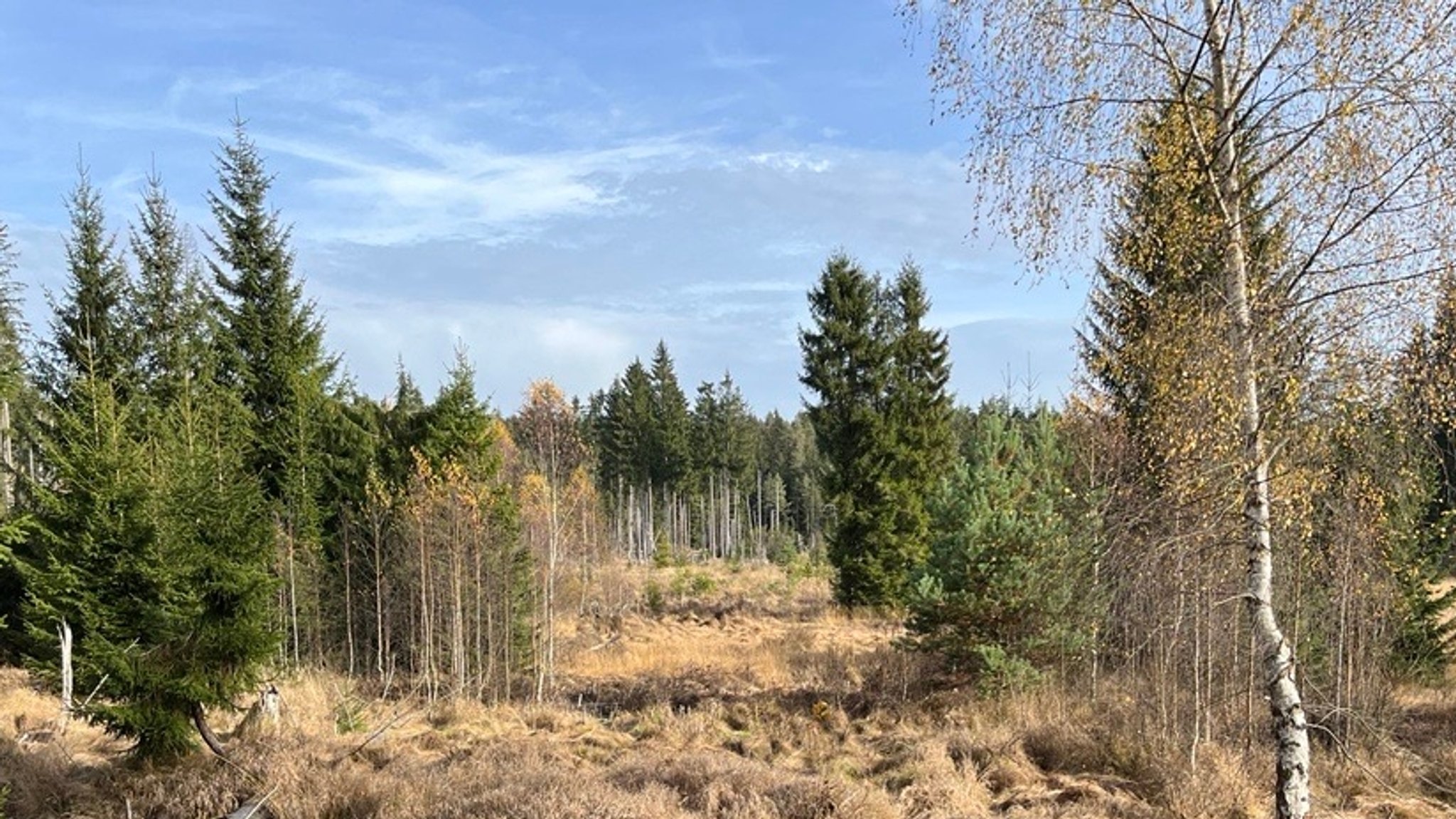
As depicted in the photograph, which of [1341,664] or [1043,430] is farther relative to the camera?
[1043,430]

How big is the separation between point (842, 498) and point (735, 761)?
15166 mm

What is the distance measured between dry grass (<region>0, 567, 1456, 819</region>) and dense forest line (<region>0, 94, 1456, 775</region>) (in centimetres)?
59

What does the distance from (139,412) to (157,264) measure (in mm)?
3087

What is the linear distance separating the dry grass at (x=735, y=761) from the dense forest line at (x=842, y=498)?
59cm

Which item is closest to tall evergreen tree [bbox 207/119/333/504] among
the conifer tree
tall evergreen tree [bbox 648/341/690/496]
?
the conifer tree

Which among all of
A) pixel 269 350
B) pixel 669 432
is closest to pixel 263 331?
pixel 269 350

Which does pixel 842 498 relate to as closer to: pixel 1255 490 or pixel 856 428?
pixel 856 428

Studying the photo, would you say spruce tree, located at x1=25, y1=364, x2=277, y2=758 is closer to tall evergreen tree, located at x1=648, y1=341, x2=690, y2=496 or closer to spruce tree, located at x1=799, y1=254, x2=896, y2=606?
spruce tree, located at x1=799, y1=254, x2=896, y2=606

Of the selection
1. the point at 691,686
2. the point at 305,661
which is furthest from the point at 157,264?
the point at 691,686

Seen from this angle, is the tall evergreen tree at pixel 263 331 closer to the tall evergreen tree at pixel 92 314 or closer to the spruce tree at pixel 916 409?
the tall evergreen tree at pixel 92 314

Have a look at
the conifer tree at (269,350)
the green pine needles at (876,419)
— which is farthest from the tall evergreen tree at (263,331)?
the green pine needles at (876,419)

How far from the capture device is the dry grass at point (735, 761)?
7297 millimetres

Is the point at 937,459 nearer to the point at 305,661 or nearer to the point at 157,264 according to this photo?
the point at 305,661

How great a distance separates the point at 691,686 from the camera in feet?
49.4
